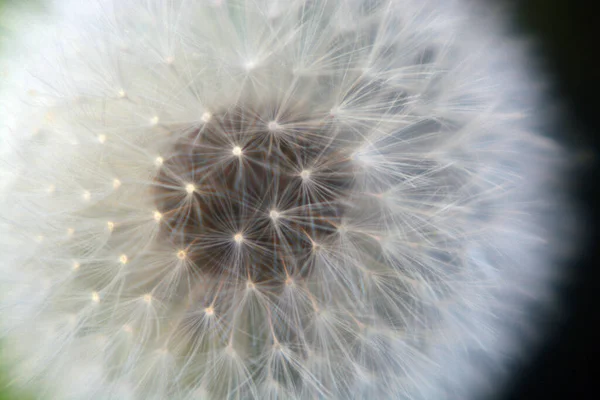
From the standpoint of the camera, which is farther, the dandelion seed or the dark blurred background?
the dark blurred background

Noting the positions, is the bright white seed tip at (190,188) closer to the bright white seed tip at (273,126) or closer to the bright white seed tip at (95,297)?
the bright white seed tip at (273,126)

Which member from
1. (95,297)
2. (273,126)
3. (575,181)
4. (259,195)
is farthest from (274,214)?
(575,181)

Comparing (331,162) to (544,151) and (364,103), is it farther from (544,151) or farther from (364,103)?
(544,151)

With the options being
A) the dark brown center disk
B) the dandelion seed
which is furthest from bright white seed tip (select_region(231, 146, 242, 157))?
the dandelion seed

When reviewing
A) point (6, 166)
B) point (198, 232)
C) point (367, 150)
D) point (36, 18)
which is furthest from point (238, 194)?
point (36, 18)

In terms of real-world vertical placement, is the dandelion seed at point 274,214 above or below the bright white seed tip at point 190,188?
below

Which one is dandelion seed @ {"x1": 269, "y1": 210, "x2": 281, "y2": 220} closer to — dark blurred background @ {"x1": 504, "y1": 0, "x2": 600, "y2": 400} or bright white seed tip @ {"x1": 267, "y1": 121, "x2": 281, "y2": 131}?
bright white seed tip @ {"x1": 267, "y1": 121, "x2": 281, "y2": 131}

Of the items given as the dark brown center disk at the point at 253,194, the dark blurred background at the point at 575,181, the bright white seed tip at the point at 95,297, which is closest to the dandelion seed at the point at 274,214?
the dark brown center disk at the point at 253,194
